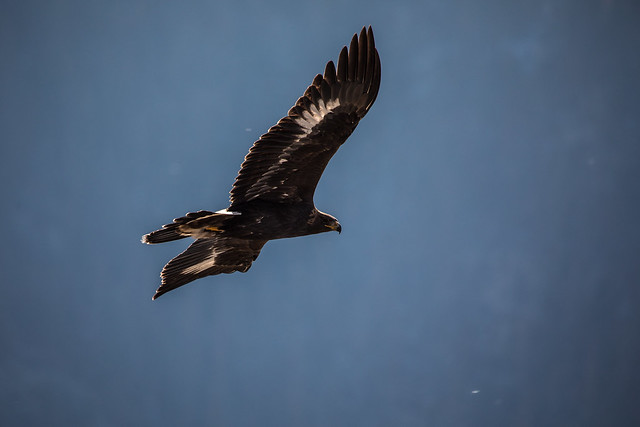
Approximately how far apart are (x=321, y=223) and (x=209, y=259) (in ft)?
6.34

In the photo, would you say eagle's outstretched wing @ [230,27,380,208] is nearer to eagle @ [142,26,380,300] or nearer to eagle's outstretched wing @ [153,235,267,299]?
eagle @ [142,26,380,300]

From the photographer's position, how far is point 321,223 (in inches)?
328

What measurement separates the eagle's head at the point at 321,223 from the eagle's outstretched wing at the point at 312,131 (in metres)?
0.25

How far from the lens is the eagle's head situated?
27.0 feet

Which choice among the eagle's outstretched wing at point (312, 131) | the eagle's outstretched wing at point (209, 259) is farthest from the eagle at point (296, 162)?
the eagle's outstretched wing at point (209, 259)

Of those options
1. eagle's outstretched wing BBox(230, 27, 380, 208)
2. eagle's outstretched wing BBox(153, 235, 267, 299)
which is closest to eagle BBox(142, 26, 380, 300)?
eagle's outstretched wing BBox(230, 27, 380, 208)

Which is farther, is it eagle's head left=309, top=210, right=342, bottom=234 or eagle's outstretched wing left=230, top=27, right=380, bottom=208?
eagle's head left=309, top=210, right=342, bottom=234

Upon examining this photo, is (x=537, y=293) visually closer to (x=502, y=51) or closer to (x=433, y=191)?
(x=433, y=191)

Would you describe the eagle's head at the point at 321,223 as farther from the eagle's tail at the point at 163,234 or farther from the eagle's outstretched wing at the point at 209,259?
the eagle's tail at the point at 163,234

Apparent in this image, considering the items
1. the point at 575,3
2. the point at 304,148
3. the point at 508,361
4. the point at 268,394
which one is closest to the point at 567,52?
the point at 575,3

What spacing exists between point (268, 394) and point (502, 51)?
47.7 ft

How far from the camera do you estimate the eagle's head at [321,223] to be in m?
8.23

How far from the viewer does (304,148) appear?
7.72 m

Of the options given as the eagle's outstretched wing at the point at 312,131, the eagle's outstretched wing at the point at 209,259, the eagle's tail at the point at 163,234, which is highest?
the eagle's outstretched wing at the point at 312,131
